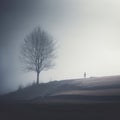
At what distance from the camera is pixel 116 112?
1196 cm

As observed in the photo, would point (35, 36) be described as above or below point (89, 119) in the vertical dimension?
above

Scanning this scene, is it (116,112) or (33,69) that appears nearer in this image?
(116,112)

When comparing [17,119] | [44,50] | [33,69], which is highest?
[44,50]

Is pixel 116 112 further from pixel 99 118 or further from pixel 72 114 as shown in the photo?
pixel 72 114

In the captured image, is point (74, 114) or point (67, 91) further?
point (67, 91)

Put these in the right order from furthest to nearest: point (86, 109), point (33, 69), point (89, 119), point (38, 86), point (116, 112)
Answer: point (33, 69) → point (38, 86) → point (86, 109) → point (116, 112) → point (89, 119)

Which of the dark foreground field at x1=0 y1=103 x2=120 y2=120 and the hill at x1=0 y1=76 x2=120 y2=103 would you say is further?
the hill at x1=0 y1=76 x2=120 y2=103

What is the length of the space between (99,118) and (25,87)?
76.1 ft

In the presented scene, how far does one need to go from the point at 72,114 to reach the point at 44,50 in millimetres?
26429

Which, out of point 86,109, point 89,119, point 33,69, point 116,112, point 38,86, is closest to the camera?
point 89,119

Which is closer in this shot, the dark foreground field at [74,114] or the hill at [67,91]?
the dark foreground field at [74,114]

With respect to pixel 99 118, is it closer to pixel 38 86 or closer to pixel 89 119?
pixel 89 119

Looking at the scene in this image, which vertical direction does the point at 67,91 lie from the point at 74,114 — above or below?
A: above

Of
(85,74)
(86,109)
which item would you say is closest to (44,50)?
(85,74)
